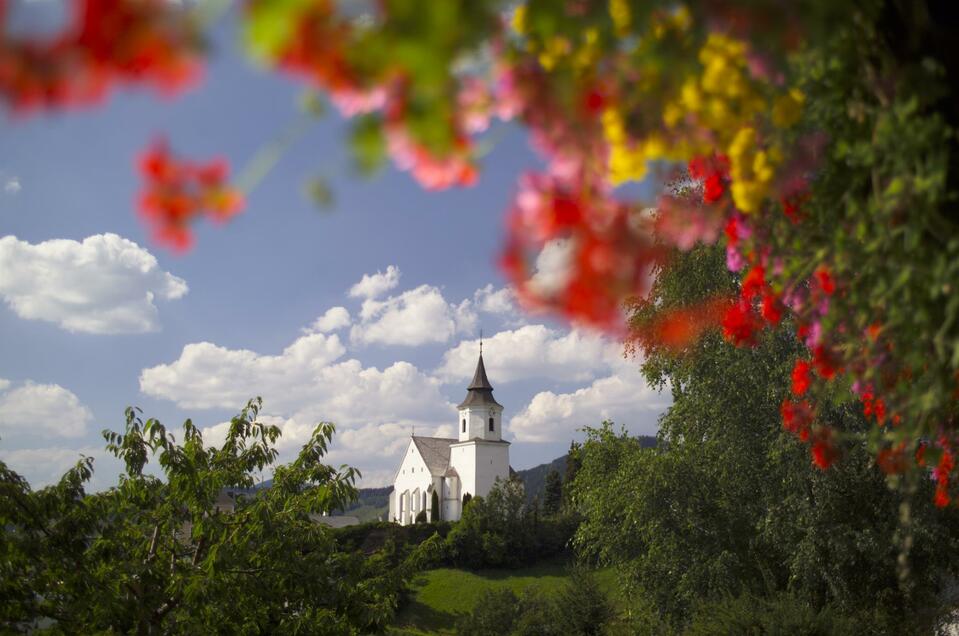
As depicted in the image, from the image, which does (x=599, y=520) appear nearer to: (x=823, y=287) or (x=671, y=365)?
(x=671, y=365)

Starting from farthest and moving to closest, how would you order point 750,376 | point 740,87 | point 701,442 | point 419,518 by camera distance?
point 419,518
point 701,442
point 750,376
point 740,87

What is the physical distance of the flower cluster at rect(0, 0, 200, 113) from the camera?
3.87 ft

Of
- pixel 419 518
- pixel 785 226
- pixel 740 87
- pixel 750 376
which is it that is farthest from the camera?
pixel 419 518

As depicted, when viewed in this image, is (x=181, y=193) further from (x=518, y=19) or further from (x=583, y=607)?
(x=583, y=607)

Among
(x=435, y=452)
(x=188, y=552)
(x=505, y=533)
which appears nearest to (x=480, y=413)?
(x=435, y=452)

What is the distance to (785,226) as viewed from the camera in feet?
8.59

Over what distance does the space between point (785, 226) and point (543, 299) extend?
1027 mm

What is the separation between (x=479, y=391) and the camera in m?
74.7

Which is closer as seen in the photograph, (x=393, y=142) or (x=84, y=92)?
(x=84, y=92)

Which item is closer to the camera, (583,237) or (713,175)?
(583,237)

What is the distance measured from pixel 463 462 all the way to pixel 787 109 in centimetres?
7242

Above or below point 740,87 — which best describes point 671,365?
above

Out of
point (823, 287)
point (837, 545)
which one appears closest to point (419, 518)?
point (837, 545)

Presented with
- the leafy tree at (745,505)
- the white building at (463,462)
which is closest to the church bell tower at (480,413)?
the white building at (463,462)
